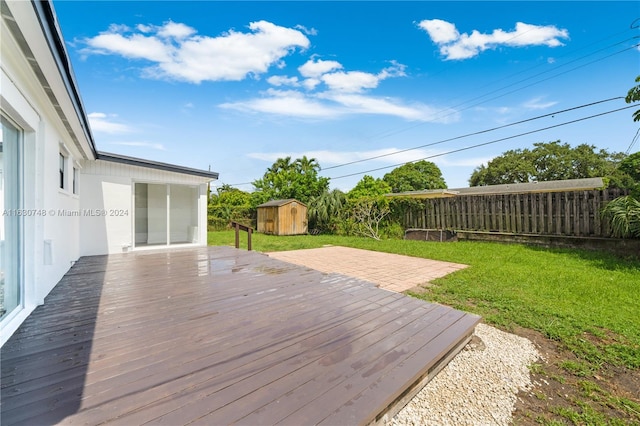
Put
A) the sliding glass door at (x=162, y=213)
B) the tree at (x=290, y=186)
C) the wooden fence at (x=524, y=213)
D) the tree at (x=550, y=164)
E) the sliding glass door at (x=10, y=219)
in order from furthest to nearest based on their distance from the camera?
the tree at (x=550, y=164) < the tree at (x=290, y=186) < the sliding glass door at (x=162, y=213) < the wooden fence at (x=524, y=213) < the sliding glass door at (x=10, y=219)

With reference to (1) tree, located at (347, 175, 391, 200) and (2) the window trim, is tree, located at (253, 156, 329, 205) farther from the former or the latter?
(2) the window trim

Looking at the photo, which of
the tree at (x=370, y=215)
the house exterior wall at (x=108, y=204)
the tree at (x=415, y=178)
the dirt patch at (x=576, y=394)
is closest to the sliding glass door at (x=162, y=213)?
the house exterior wall at (x=108, y=204)

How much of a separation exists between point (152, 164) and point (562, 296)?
8.75 meters

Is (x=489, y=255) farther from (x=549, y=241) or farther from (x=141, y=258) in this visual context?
(x=141, y=258)

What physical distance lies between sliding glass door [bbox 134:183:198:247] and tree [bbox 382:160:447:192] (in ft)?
98.7

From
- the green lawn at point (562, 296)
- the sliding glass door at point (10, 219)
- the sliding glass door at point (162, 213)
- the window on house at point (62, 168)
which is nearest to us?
the sliding glass door at point (10, 219)

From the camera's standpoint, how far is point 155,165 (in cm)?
694

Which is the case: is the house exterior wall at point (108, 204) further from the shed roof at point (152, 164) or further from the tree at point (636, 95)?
the tree at point (636, 95)

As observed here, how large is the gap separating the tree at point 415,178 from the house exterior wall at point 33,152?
34589 mm

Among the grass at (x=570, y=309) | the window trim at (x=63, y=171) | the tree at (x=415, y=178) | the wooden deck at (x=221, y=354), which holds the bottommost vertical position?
the grass at (x=570, y=309)

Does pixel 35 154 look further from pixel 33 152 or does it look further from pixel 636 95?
pixel 636 95

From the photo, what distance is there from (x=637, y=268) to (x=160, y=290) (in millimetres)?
8665

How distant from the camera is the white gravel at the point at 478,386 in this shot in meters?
1.80

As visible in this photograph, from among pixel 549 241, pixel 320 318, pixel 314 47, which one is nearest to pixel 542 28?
pixel 549 241
